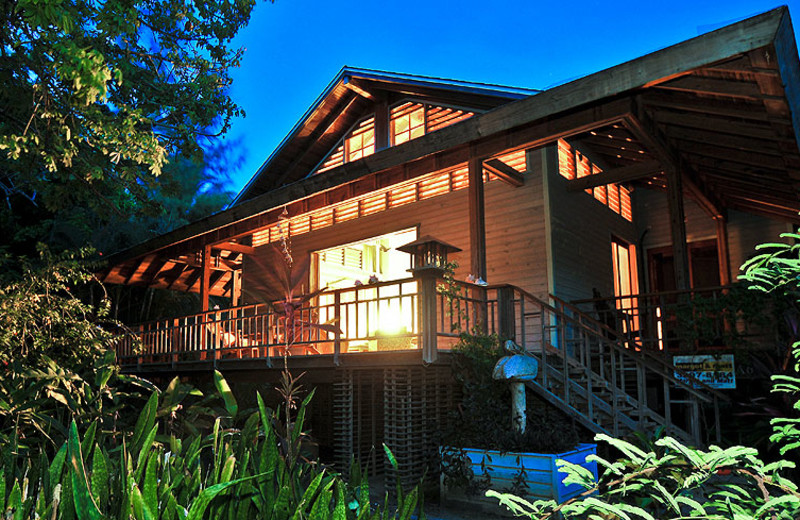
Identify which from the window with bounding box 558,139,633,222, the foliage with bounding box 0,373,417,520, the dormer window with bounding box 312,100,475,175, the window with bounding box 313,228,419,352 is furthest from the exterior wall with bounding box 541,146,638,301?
the foliage with bounding box 0,373,417,520

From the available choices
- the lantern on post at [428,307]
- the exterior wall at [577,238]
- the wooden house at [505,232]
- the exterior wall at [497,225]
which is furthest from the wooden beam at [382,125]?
the lantern on post at [428,307]

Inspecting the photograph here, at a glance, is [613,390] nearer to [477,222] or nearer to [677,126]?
[477,222]

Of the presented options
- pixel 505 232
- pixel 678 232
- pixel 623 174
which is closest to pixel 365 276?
pixel 505 232

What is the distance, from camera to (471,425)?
680 cm

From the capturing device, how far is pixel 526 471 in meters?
6.14

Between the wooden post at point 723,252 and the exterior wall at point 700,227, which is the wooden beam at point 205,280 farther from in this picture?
the wooden post at point 723,252

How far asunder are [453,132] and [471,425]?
3762 mm

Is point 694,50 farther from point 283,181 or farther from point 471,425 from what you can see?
point 283,181

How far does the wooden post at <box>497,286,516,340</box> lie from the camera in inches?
314

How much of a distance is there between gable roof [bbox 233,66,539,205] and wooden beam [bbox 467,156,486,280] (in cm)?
270

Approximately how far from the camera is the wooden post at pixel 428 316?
704 cm

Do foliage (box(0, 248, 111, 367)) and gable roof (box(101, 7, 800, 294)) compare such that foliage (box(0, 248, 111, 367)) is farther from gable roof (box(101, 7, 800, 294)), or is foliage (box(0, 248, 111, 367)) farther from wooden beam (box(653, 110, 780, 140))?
wooden beam (box(653, 110, 780, 140))

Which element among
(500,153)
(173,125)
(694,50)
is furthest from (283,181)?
(694,50)

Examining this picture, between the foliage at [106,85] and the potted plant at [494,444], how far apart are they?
14.9ft
